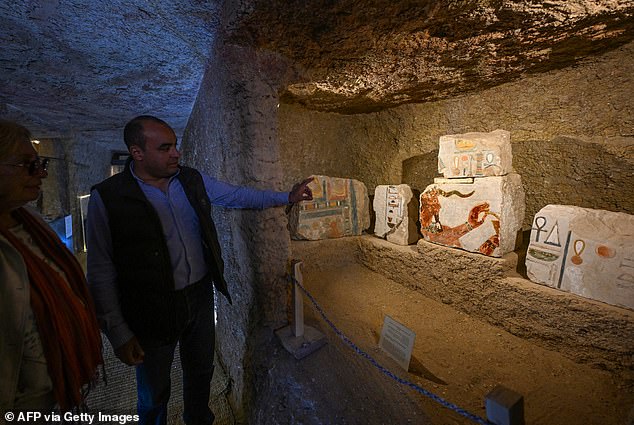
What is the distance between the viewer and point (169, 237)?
55.9 inches

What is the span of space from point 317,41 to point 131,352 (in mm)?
2012

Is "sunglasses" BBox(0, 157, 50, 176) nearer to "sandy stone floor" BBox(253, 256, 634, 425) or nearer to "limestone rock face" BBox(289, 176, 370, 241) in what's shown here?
"sandy stone floor" BBox(253, 256, 634, 425)

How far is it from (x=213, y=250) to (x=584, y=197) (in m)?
2.77

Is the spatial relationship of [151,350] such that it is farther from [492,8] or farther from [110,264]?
[492,8]

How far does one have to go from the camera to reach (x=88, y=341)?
1107 millimetres

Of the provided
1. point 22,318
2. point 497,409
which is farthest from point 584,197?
point 22,318

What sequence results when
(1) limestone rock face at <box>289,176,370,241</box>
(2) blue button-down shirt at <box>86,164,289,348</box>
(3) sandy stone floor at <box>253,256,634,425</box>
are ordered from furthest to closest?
1. (1) limestone rock face at <box>289,176,370,241</box>
2. (3) sandy stone floor at <box>253,256,634,425</box>
3. (2) blue button-down shirt at <box>86,164,289,348</box>

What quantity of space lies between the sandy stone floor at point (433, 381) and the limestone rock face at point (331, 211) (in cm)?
113

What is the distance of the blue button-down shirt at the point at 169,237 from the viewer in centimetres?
127

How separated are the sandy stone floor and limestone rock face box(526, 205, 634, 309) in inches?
19.2

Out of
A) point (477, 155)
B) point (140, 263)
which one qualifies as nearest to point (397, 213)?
point (477, 155)

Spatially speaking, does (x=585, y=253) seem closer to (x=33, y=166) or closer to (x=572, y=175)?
(x=572, y=175)

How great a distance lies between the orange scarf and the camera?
0.95 m

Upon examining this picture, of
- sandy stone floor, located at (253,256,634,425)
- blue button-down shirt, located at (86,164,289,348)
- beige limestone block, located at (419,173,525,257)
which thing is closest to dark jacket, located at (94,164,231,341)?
blue button-down shirt, located at (86,164,289,348)
